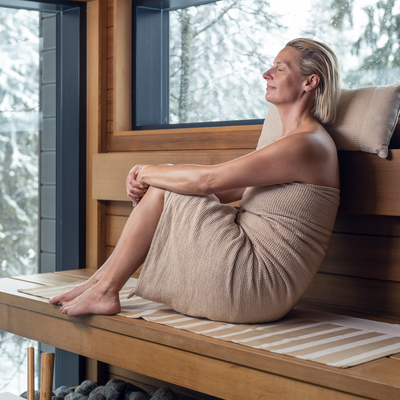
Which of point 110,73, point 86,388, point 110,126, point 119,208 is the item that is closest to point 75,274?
point 119,208

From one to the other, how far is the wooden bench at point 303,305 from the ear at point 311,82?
275 mm

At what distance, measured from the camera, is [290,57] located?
1.82 meters

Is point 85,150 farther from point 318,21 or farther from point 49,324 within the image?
point 318,21

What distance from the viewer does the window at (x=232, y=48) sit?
2094 mm

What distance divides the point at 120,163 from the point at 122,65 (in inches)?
20.9

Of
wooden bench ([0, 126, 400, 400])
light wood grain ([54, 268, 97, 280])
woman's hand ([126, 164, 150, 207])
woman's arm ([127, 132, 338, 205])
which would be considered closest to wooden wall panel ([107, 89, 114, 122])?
wooden bench ([0, 126, 400, 400])

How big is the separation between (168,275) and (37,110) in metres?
1.58

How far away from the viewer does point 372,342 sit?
1499 mm

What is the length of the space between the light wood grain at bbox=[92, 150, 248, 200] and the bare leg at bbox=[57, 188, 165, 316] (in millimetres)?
590

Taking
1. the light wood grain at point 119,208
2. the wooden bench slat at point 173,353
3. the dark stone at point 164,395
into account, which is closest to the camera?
the wooden bench slat at point 173,353

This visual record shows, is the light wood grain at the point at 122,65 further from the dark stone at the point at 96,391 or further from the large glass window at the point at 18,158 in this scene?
the dark stone at the point at 96,391

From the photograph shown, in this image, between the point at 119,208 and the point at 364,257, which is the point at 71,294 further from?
the point at 364,257

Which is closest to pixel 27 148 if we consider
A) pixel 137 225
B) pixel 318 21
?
pixel 137 225

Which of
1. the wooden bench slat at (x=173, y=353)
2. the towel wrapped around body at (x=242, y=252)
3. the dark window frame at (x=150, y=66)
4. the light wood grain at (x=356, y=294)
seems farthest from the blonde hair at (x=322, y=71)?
the dark window frame at (x=150, y=66)
